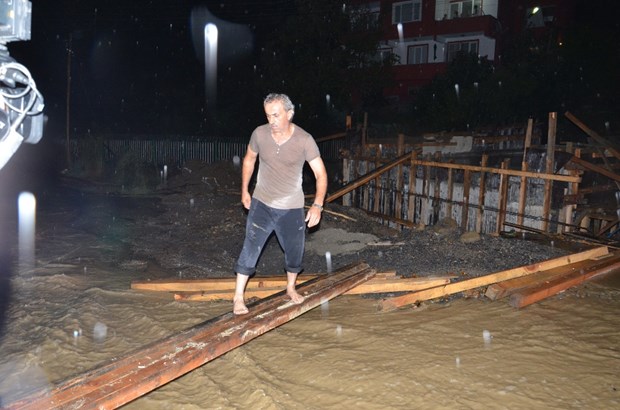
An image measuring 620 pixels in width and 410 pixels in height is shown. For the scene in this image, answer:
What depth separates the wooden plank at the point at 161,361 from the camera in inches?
130

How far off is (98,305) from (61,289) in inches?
47.6

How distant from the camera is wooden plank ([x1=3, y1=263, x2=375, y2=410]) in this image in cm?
329

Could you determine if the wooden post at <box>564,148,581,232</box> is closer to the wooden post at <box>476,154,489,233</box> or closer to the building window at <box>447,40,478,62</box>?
the wooden post at <box>476,154,489,233</box>

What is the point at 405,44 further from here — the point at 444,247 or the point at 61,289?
the point at 61,289

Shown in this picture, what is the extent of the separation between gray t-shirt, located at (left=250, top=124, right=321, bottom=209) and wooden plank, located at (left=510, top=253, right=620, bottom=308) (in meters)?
2.72

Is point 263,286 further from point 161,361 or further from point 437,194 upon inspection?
point 437,194

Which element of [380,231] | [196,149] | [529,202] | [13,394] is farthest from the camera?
[196,149]

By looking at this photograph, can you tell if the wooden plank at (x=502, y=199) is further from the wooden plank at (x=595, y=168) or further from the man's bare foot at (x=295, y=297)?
the man's bare foot at (x=295, y=297)

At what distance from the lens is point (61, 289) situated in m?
6.91

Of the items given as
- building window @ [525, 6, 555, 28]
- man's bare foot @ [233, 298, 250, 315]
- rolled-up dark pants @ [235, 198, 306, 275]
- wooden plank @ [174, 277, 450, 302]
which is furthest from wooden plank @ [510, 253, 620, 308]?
building window @ [525, 6, 555, 28]

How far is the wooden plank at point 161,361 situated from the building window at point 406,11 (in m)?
33.7

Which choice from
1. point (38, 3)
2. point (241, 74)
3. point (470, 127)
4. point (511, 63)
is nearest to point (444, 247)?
point (470, 127)

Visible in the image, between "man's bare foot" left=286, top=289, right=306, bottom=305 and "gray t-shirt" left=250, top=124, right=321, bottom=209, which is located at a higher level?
"gray t-shirt" left=250, top=124, right=321, bottom=209

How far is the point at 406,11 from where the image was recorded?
35.3 meters
